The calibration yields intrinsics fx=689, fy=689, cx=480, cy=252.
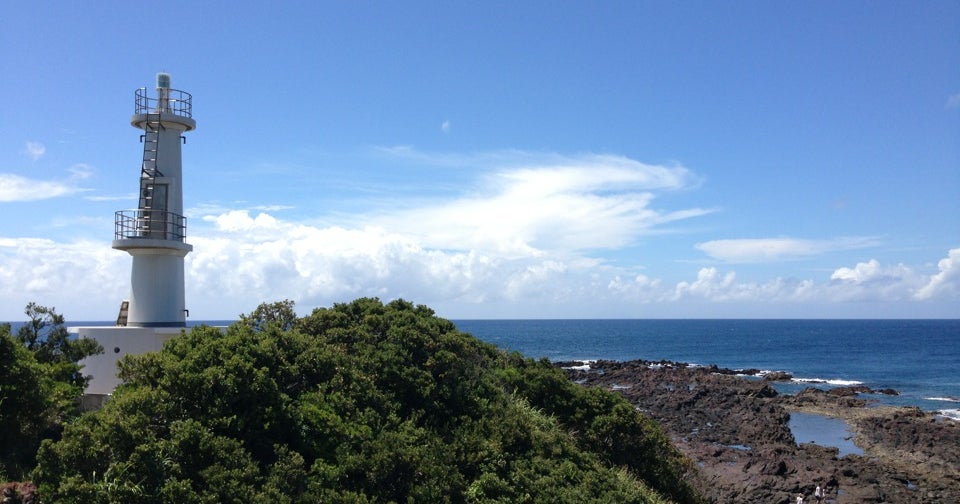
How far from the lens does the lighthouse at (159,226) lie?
56.0 feet

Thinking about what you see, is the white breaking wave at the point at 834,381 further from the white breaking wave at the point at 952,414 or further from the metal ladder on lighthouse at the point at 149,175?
the metal ladder on lighthouse at the point at 149,175

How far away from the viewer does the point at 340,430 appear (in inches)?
406

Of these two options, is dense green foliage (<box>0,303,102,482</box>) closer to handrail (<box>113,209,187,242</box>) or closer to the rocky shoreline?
handrail (<box>113,209,187,242</box>)

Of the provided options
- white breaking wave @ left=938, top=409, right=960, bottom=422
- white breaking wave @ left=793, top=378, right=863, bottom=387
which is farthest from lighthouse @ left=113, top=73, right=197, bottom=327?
white breaking wave @ left=793, top=378, right=863, bottom=387

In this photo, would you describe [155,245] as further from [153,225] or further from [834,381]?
[834,381]

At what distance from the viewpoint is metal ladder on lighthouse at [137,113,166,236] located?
56.0 ft

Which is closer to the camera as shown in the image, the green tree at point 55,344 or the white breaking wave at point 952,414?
the green tree at point 55,344

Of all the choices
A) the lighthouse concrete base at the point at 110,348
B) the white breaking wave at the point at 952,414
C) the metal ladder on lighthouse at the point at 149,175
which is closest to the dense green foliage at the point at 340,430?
the lighthouse concrete base at the point at 110,348

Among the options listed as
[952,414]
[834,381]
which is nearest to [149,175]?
[952,414]

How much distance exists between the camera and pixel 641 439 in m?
14.8

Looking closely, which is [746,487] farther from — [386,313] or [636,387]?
[636,387]

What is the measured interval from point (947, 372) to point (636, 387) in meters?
31.2

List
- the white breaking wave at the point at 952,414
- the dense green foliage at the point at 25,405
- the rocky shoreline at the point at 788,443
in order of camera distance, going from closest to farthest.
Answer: the dense green foliage at the point at 25,405
the rocky shoreline at the point at 788,443
the white breaking wave at the point at 952,414

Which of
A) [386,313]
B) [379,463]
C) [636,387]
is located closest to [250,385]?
[379,463]
